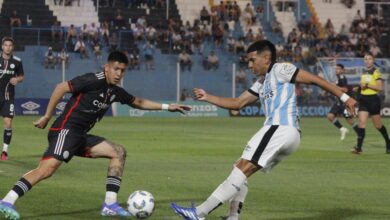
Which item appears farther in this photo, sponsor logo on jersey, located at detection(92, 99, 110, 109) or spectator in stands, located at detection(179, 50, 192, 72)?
spectator in stands, located at detection(179, 50, 192, 72)

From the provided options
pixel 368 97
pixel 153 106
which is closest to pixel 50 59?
pixel 368 97

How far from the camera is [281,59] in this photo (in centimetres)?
4903

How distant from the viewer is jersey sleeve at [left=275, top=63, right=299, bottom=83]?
1006 centimetres

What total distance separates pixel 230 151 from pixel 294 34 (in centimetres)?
2925

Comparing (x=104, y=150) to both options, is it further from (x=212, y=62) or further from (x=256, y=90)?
(x=212, y=62)

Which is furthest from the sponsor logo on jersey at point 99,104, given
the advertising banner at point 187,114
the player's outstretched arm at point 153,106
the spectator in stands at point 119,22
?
the spectator in stands at point 119,22

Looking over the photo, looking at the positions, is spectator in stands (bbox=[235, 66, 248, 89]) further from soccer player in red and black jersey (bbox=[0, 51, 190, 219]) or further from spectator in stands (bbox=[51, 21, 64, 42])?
soccer player in red and black jersey (bbox=[0, 51, 190, 219])

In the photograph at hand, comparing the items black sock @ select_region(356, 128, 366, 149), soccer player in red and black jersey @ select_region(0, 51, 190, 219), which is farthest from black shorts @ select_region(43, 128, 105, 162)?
black sock @ select_region(356, 128, 366, 149)

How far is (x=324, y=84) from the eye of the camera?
9.91m

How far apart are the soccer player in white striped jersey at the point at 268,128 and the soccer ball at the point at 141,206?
38 cm

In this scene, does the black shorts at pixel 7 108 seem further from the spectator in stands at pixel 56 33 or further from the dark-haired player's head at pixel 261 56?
the spectator in stands at pixel 56 33

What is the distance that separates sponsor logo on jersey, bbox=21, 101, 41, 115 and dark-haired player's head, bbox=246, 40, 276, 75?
32460mm

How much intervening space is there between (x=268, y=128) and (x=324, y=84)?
0.79m

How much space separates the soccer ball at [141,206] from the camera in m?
10.3
